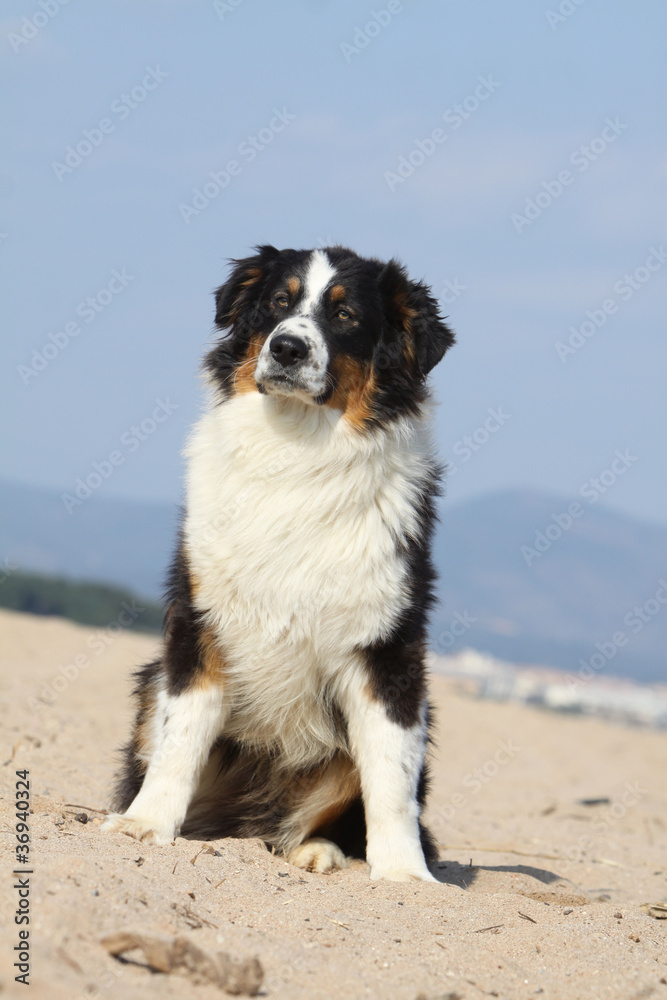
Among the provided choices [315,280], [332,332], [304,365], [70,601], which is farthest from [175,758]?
[70,601]

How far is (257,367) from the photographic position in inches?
192

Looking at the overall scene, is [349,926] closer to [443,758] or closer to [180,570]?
[180,570]

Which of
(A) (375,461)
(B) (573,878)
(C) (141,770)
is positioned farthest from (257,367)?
(B) (573,878)

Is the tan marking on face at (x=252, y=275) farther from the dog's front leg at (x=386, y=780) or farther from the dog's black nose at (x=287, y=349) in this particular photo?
the dog's front leg at (x=386, y=780)

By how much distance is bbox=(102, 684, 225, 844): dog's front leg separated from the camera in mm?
4492

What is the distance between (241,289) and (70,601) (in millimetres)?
21528

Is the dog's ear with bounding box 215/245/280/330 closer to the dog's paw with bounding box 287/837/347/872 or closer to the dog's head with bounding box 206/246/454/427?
the dog's head with bounding box 206/246/454/427

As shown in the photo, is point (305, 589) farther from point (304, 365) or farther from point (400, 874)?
point (400, 874)

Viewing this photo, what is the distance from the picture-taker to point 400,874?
14.8 ft

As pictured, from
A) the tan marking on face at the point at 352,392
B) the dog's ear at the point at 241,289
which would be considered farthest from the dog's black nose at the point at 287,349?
the dog's ear at the point at 241,289

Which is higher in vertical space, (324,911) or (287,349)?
(287,349)

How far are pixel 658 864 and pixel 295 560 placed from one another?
4261 mm

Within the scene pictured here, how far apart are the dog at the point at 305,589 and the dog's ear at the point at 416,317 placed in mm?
11

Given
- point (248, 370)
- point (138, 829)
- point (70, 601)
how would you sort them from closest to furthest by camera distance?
point (138, 829), point (248, 370), point (70, 601)
